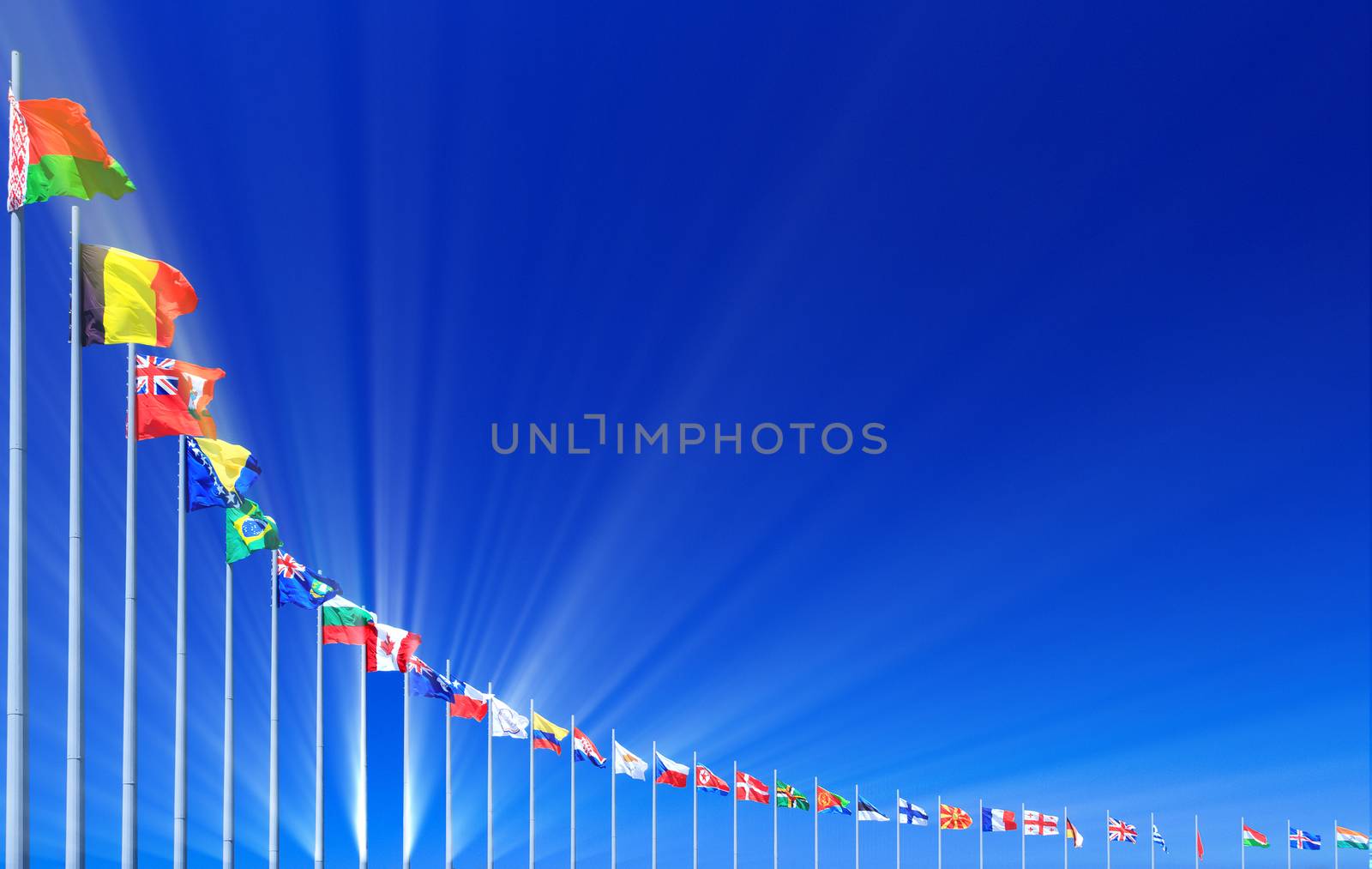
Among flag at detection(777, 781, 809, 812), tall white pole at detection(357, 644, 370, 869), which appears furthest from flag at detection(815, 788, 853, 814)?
tall white pole at detection(357, 644, 370, 869)

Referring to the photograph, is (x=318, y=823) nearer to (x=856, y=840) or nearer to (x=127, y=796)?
(x=127, y=796)

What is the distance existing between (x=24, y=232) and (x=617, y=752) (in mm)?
46992

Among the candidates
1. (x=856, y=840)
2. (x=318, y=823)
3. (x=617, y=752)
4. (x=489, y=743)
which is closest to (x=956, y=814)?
(x=856, y=840)

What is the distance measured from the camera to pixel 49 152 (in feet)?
67.4

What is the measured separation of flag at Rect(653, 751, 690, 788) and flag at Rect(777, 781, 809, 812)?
372 inches

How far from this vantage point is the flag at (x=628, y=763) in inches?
2557

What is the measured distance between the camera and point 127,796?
25.9m

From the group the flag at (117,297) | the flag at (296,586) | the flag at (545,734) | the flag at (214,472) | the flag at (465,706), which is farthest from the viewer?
the flag at (545,734)

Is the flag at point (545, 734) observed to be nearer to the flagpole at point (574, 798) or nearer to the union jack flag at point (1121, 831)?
the flagpole at point (574, 798)

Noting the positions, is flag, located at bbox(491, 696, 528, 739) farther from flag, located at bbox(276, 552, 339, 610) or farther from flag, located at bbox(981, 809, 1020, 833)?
flag, located at bbox(981, 809, 1020, 833)

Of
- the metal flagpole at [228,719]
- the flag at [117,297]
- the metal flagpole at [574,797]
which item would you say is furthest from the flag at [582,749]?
the flag at [117,297]

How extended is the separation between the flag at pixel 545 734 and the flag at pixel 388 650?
17.2m

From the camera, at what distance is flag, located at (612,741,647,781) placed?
213 feet

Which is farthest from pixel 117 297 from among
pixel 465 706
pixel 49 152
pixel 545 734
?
pixel 545 734
